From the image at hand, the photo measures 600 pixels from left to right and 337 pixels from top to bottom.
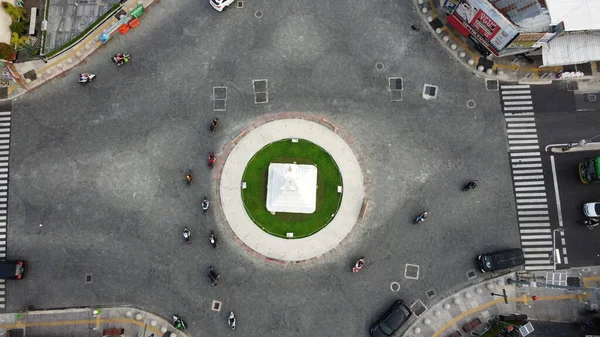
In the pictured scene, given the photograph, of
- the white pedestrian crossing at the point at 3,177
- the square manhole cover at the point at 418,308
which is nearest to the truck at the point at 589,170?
the square manhole cover at the point at 418,308

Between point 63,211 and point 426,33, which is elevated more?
point 426,33

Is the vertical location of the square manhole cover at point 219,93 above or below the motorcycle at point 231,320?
above

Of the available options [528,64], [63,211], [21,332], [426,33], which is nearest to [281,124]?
[426,33]

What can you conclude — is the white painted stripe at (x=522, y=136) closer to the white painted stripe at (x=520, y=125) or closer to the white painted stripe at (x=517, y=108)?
the white painted stripe at (x=520, y=125)

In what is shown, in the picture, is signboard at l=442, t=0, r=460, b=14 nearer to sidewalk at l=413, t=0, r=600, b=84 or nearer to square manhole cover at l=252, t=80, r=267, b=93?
sidewalk at l=413, t=0, r=600, b=84

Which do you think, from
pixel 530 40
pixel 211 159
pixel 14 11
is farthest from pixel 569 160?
pixel 14 11

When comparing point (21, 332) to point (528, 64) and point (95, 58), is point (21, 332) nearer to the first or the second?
point (95, 58)
